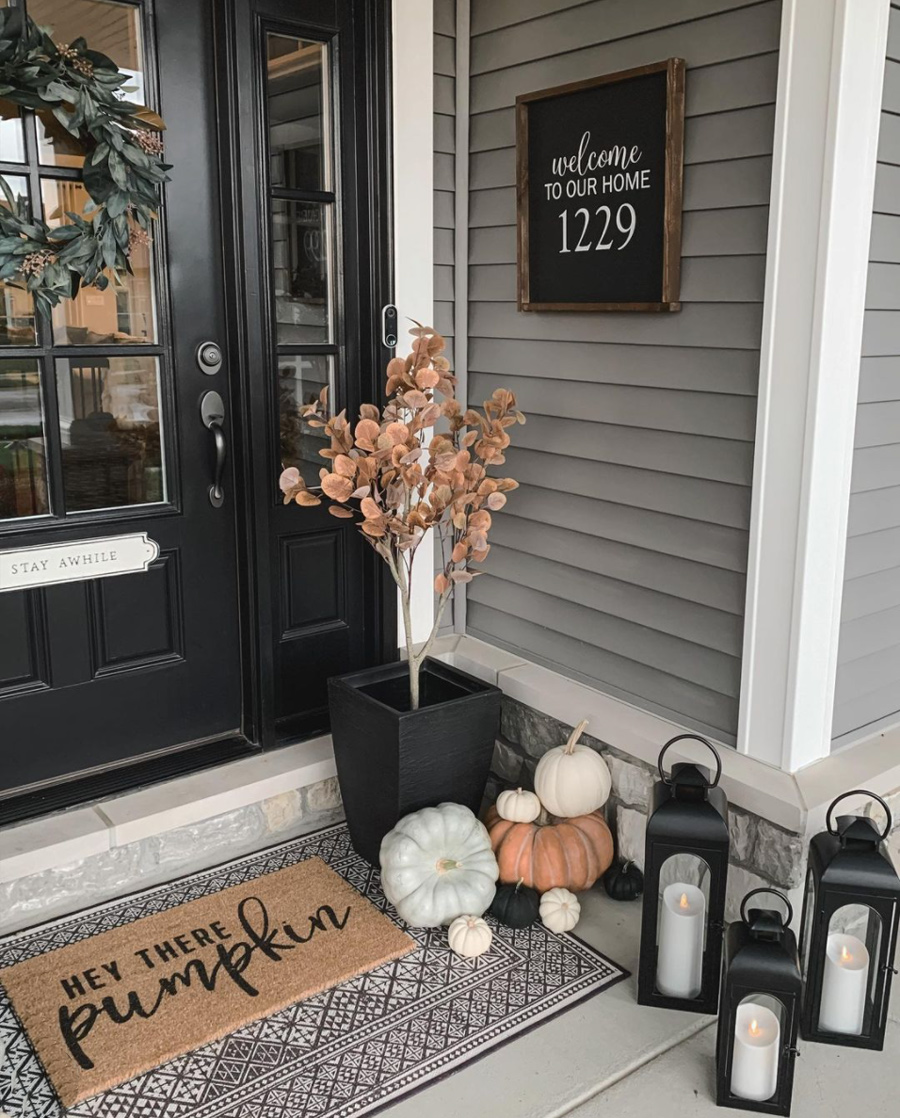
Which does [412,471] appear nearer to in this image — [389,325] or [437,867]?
[389,325]

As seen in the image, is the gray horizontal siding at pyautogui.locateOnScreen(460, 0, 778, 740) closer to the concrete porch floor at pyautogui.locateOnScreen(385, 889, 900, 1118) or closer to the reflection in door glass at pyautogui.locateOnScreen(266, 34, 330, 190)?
the reflection in door glass at pyautogui.locateOnScreen(266, 34, 330, 190)

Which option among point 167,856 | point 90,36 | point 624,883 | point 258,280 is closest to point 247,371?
point 258,280

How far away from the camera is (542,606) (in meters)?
2.84

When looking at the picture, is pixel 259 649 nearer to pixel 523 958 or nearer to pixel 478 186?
pixel 523 958

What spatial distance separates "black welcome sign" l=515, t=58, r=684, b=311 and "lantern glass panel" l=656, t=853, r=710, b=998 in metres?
1.22

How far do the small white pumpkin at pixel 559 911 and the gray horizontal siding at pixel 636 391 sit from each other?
52 cm

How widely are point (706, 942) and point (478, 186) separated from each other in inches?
77.5

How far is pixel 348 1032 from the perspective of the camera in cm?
200

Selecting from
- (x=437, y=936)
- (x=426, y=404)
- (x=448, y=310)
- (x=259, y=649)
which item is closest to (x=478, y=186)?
(x=448, y=310)

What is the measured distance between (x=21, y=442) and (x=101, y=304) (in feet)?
1.21

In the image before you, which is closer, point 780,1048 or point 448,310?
point 780,1048

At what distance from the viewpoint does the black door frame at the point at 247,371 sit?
95.3 inches

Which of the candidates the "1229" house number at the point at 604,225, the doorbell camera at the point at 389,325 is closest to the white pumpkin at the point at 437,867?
the doorbell camera at the point at 389,325

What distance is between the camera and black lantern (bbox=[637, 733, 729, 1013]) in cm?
201
